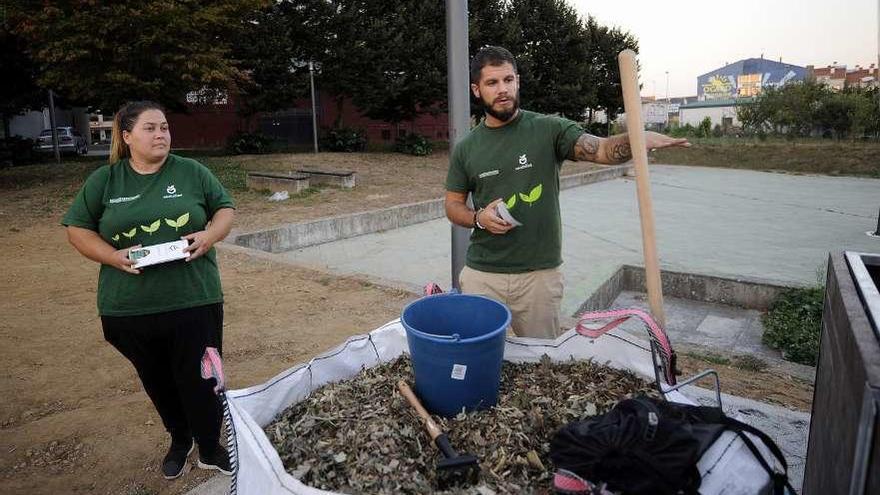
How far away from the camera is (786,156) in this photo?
92.7ft

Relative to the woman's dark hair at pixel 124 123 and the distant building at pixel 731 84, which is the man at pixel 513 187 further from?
the distant building at pixel 731 84

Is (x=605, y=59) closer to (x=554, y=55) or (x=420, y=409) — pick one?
(x=554, y=55)

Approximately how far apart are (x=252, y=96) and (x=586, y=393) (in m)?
20.2

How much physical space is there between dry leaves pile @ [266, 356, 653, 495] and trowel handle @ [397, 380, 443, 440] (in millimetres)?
41

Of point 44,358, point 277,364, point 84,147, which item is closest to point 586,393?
point 277,364

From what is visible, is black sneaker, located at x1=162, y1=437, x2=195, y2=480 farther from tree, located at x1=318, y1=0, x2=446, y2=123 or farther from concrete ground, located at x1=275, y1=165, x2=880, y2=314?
tree, located at x1=318, y1=0, x2=446, y2=123

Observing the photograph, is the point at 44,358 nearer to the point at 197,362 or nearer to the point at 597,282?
the point at 197,362

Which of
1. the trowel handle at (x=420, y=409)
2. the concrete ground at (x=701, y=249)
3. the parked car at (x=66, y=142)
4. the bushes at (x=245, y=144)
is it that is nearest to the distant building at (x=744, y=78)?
the concrete ground at (x=701, y=249)

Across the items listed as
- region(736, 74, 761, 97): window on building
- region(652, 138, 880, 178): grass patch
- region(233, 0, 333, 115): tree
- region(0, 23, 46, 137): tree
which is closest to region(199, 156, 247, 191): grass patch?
region(233, 0, 333, 115): tree

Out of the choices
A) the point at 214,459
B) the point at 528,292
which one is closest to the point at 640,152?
the point at 528,292

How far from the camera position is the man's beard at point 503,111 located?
2598mm

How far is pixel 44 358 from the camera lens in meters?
4.29

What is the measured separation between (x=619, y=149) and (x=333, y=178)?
12002mm

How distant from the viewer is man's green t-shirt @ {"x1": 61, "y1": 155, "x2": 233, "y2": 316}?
2.54 metres
